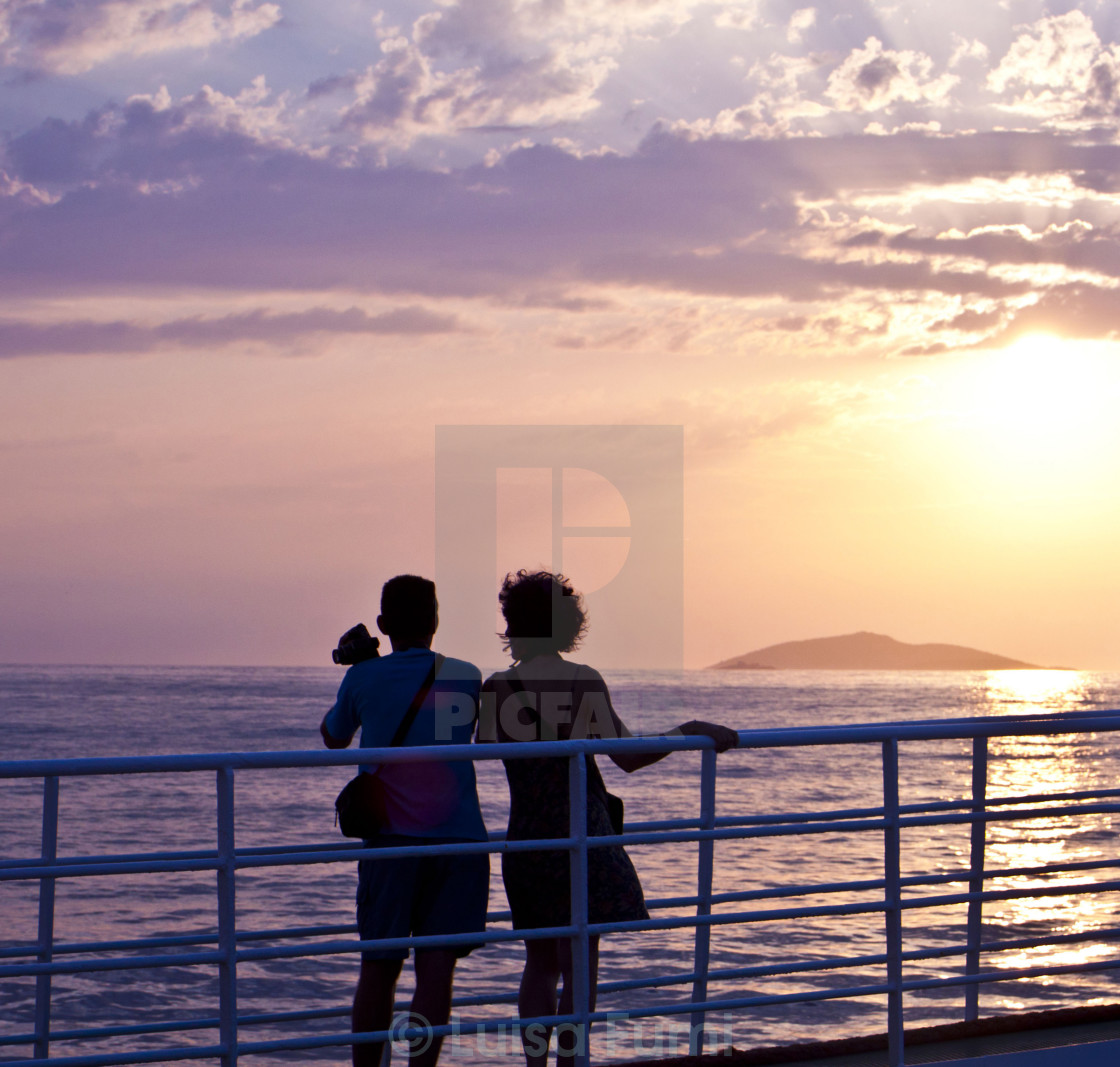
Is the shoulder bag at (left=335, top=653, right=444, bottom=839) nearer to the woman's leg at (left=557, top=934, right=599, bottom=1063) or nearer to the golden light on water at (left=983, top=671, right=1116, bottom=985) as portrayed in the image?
the woman's leg at (left=557, top=934, right=599, bottom=1063)

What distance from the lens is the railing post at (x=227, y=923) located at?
246 cm

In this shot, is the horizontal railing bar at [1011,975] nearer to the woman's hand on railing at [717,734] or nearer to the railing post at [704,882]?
the railing post at [704,882]

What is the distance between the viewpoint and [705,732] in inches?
114

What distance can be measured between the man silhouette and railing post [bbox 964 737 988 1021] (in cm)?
145

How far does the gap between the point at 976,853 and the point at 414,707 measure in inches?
78.0

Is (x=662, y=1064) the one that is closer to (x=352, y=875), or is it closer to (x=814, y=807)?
(x=352, y=875)

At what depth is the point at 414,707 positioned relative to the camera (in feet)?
9.94

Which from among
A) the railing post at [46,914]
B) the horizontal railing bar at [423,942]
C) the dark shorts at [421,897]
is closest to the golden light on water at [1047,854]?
the horizontal railing bar at [423,942]

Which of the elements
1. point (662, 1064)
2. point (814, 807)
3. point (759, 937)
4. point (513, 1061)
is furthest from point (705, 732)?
point (814, 807)

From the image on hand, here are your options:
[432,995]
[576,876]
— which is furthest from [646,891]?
[576,876]

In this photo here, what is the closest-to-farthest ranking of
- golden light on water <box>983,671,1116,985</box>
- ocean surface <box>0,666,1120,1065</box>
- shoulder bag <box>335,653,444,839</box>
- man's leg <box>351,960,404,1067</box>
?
shoulder bag <box>335,653,444,839</box>, man's leg <box>351,960,404,1067</box>, ocean surface <box>0,666,1120,1065</box>, golden light on water <box>983,671,1116,985</box>

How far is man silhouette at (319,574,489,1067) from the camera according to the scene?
3023 mm

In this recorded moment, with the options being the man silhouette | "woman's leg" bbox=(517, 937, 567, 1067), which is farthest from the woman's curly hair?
"woman's leg" bbox=(517, 937, 567, 1067)

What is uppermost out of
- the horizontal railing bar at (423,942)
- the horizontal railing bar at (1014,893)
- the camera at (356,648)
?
the camera at (356,648)
